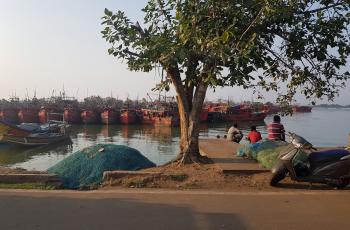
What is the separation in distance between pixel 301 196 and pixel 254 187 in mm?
1161

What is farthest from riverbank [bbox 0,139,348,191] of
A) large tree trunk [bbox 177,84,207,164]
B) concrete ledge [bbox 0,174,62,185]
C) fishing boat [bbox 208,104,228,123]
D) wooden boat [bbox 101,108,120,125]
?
fishing boat [bbox 208,104,228,123]

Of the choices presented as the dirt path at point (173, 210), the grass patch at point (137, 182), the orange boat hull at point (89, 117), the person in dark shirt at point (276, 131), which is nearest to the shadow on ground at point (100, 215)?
the dirt path at point (173, 210)

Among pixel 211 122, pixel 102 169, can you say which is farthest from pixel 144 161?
pixel 211 122

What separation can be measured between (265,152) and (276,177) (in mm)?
1635

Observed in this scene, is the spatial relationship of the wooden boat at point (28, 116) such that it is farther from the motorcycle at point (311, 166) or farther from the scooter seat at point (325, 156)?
the scooter seat at point (325, 156)

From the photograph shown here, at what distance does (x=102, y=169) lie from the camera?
9438mm

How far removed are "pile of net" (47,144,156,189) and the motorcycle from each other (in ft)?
12.0

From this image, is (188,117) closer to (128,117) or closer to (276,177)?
(276,177)

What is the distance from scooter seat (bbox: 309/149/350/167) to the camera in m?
7.41

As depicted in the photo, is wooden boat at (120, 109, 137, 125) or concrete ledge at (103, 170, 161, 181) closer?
concrete ledge at (103, 170, 161, 181)

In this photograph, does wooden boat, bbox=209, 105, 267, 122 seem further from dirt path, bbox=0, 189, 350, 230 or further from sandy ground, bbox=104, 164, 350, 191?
dirt path, bbox=0, 189, 350, 230

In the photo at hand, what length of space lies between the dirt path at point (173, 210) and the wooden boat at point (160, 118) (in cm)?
3921

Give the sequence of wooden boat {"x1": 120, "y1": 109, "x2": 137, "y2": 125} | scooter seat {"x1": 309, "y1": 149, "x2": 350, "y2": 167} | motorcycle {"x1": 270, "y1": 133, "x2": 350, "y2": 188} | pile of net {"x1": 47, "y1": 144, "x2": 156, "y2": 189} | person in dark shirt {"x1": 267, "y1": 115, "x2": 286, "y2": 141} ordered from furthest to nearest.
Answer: wooden boat {"x1": 120, "y1": 109, "x2": 137, "y2": 125} < person in dark shirt {"x1": 267, "y1": 115, "x2": 286, "y2": 141} < pile of net {"x1": 47, "y1": 144, "x2": 156, "y2": 189} < scooter seat {"x1": 309, "y1": 149, "x2": 350, "y2": 167} < motorcycle {"x1": 270, "y1": 133, "x2": 350, "y2": 188}

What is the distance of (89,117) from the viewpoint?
50625 millimetres
